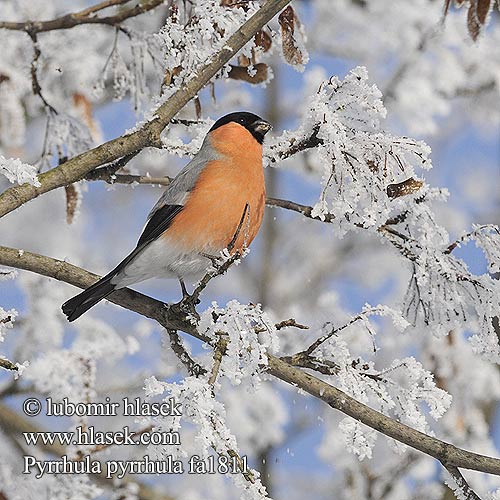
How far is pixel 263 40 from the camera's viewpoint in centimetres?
283

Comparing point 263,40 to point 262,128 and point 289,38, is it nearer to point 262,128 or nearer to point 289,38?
point 289,38

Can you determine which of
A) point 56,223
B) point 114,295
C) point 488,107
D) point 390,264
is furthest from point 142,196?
point 114,295

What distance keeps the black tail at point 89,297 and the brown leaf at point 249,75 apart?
76cm

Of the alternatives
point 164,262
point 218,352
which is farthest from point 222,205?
point 218,352

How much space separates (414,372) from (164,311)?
2.40 feet

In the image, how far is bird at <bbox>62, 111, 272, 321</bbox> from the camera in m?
2.90

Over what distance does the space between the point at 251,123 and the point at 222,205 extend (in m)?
0.60

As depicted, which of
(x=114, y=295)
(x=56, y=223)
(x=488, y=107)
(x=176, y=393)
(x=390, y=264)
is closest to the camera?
(x=176, y=393)

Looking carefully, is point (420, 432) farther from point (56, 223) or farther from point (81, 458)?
point (56, 223)

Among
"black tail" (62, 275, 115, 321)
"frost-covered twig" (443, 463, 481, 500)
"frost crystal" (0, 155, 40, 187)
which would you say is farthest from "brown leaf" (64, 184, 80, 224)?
"frost-covered twig" (443, 463, 481, 500)

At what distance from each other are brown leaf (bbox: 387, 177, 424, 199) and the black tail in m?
0.87

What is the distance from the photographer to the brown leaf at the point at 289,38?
2680 mm

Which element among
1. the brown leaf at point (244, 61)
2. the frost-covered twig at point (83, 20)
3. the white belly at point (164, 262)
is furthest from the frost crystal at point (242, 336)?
the frost-covered twig at point (83, 20)

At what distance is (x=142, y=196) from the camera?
10648 mm
